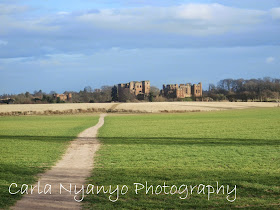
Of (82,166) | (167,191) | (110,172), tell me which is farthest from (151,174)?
(82,166)

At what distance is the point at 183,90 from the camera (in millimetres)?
168875

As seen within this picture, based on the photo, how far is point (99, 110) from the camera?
2736 inches

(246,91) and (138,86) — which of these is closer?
(246,91)

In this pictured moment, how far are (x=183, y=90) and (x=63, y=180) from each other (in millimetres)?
159967

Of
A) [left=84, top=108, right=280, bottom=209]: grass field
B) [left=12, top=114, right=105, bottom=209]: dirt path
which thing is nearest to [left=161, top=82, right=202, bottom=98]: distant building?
[left=84, top=108, right=280, bottom=209]: grass field

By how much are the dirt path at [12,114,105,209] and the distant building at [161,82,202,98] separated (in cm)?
14374

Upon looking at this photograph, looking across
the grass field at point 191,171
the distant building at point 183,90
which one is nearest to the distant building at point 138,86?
the distant building at point 183,90

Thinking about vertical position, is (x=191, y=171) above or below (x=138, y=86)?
below

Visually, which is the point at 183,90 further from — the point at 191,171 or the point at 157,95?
the point at 191,171

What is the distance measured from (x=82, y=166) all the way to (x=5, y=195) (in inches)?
165

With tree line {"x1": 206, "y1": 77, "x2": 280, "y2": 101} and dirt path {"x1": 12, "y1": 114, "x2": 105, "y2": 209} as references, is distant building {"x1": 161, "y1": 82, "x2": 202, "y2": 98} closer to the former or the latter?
tree line {"x1": 206, "y1": 77, "x2": 280, "y2": 101}

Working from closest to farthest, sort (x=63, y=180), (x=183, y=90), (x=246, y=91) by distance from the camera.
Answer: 1. (x=63, y=180)
2. (x=246, y=91)
3. (x=183, y=90)

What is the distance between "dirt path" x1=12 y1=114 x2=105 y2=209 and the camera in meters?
8.11

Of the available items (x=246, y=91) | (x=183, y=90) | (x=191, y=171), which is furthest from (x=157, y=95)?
(x=191, y=171)
